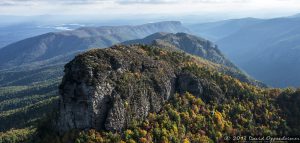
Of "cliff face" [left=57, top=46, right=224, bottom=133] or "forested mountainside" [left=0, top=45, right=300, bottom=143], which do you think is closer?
"cliff face" [left=57, top=46, right=224, bottom=133]

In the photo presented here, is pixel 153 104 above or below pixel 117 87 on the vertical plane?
below

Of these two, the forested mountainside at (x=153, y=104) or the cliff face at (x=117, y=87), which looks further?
the forested mountainside at (x=153, y=104)

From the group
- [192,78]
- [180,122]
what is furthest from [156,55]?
[180,122]

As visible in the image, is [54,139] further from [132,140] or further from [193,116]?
[193,116]

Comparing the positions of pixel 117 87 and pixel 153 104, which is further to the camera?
pixel 153 104

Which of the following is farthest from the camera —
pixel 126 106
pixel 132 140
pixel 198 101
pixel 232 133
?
pixel 198 101
